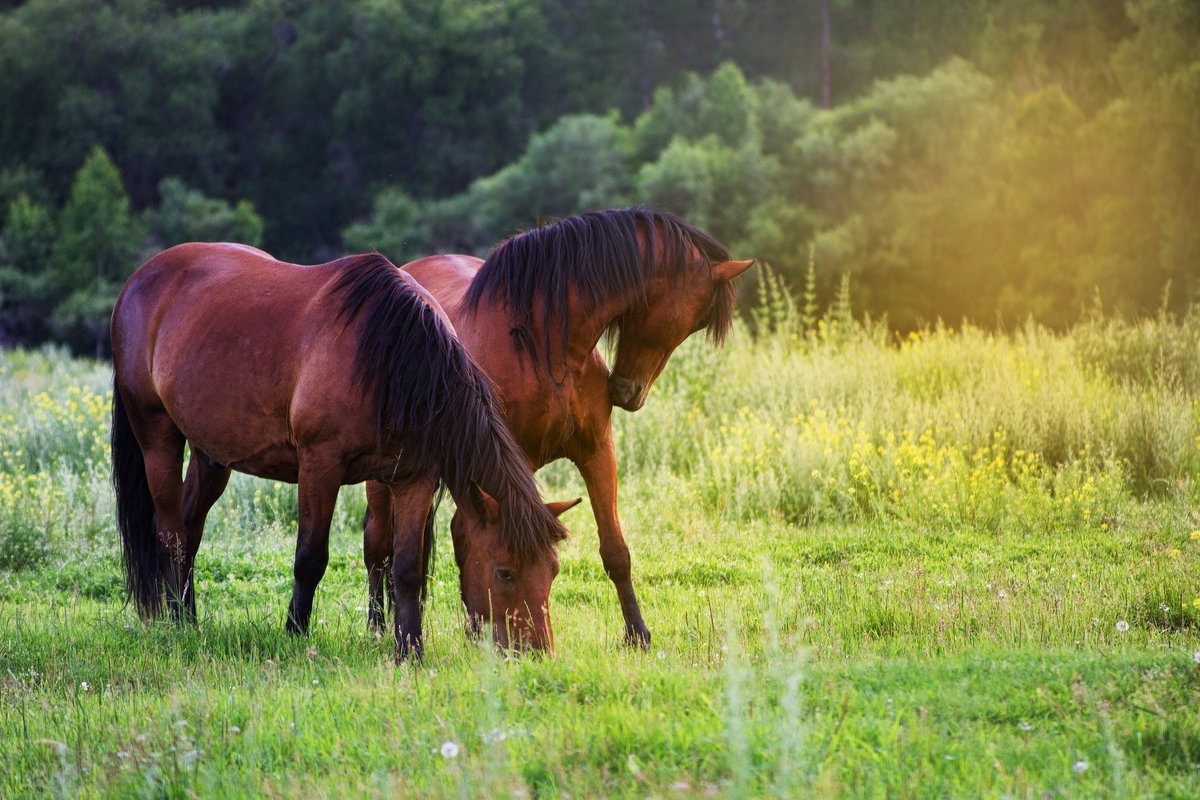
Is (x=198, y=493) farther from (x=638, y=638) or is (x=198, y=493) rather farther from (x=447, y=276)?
(x=638, y=638)

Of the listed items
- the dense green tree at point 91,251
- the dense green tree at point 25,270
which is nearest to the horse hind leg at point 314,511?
the dense green tree at point 91,251

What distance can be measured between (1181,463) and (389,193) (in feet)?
111

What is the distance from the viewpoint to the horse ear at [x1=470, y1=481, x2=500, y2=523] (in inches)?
185

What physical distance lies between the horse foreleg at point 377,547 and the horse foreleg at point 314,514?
58cm

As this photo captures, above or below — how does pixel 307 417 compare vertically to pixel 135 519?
above

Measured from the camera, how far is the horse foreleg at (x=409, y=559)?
4.85 meters

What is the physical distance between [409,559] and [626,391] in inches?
55.7

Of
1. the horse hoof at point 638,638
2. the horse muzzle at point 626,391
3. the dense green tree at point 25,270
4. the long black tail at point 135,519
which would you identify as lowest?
the dense green tree at point 25,270

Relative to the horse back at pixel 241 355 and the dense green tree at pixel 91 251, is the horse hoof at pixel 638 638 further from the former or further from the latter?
the dense green tree at pixel 91 251

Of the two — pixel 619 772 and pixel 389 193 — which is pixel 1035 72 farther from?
pixel 619 772

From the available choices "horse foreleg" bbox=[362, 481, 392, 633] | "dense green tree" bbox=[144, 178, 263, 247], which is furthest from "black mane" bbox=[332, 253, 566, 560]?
"dense green tree" bbox=[144, 178, 263, 247]

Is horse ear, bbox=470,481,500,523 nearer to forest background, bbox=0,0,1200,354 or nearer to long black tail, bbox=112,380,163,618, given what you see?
long black tail, bbox=112,380,163,618

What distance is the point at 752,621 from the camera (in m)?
5.84

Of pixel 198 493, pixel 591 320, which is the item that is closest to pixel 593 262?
pixel 591 320
